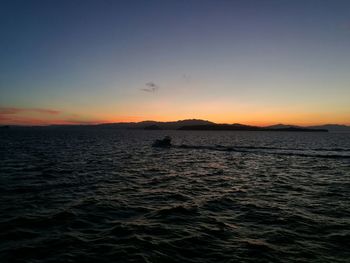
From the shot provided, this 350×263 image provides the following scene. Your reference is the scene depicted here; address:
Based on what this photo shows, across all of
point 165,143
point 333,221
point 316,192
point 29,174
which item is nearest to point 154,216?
point 333,221

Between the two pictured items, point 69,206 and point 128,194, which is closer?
point 69,206

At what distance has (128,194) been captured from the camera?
74.4ft

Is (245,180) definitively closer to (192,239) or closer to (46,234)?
(192,239)

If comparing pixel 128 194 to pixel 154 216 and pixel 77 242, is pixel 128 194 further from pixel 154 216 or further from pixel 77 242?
pixel 77 242

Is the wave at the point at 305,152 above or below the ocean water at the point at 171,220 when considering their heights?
below

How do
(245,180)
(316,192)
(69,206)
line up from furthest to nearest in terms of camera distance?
(245,180) → (316,192) → (69,206)

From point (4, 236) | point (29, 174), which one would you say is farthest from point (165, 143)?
point (4, 236)

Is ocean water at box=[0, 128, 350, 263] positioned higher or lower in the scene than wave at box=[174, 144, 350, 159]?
higher

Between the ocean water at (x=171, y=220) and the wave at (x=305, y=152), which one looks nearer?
the ocean water at (x=171, y=220)

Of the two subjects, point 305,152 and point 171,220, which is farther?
point 305,152

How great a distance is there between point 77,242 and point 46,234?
6.71 ft

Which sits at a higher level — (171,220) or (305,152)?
(171,220)

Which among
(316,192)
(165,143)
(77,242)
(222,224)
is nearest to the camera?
(77,242)

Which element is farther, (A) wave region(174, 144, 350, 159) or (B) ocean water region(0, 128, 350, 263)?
(A) wave region(174, 144, 350, 159)
